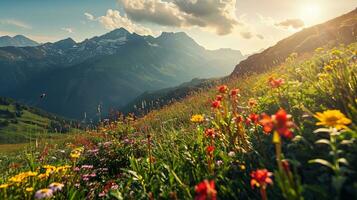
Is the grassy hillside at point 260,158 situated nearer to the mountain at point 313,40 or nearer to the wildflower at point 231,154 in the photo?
the wildflower at point 231,154

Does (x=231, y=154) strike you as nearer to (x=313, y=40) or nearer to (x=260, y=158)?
(x=260, y=158)

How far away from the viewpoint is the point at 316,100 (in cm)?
536

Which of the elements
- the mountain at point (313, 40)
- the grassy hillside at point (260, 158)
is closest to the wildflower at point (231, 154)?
the grassy hillside at point (260, 158)

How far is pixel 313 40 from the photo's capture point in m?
41.6

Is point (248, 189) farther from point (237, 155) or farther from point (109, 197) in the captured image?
point (109, 197)

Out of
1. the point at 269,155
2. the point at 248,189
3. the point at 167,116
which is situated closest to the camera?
the point at 248,189

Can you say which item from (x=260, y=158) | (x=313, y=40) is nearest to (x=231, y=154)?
(x=260, y=158)

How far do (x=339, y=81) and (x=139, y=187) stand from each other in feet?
10.0

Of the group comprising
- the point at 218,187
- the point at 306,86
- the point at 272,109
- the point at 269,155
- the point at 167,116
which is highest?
the point at 306,86

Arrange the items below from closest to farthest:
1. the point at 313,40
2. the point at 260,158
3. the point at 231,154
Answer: the point at 260,158
the point at 231,154
the point at 313,40

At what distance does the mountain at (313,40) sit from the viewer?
97.4ft

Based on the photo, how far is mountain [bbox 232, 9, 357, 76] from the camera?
29681mm

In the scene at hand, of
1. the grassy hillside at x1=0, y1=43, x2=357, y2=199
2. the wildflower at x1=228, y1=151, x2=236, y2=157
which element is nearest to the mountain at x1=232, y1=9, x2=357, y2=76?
the grassy hillside at x1=0, y1=43, x2=357, y2=199

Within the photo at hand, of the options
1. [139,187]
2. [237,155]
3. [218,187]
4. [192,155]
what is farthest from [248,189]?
[139,187]
